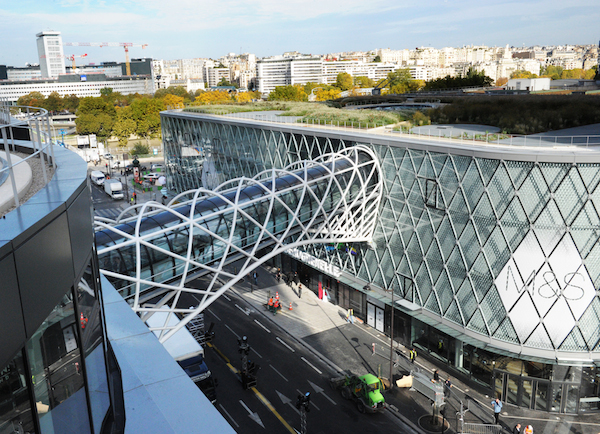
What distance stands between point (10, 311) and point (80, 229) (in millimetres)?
1352

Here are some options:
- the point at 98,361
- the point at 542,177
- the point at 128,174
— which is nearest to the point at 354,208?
the point at 542,177

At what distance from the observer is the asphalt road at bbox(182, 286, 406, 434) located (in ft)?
84.0

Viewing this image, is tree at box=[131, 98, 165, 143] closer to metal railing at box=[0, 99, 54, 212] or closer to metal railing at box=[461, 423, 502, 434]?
metal railing at box=[461, 423, 502, 434]

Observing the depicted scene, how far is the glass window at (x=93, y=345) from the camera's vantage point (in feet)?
16.3

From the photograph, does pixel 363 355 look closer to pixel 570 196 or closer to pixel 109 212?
pixel 570 196

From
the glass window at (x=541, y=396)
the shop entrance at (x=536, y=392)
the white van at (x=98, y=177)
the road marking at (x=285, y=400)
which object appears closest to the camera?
the shop entrance at (x=536, y=392)

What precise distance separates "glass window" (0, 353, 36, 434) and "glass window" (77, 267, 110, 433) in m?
0.95

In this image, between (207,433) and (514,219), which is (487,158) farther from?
(207,433)

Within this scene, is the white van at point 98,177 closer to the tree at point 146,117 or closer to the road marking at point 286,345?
the tree at point 146,117

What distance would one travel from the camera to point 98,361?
5.43 meters

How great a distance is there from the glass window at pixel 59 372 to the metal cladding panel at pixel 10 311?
0.97ft

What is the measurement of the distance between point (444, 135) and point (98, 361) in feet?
100

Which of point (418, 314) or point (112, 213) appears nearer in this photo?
point (418, 314)

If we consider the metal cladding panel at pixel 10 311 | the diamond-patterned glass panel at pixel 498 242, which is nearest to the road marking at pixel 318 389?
the diamond-patterned glass panel at pixel 498 242
